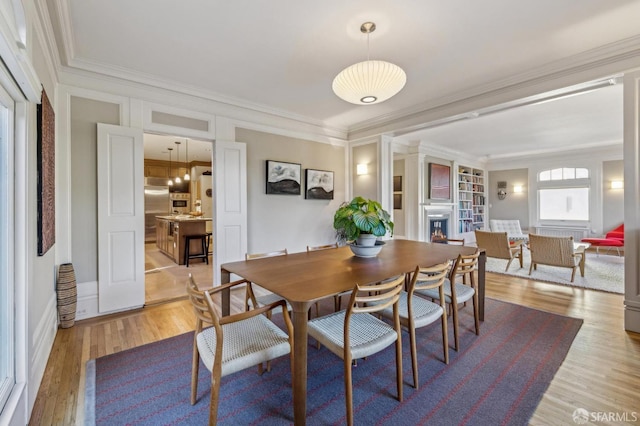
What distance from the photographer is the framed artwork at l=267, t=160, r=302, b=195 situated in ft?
13.8

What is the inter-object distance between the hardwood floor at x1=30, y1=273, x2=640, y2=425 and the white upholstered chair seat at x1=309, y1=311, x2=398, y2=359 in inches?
35.5

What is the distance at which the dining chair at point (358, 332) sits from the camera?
146 cm

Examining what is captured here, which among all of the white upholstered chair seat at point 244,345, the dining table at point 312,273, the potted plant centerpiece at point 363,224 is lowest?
the white upholstered chair seat at point 244,345

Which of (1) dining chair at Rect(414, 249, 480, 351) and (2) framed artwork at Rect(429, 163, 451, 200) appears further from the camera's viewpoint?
(2) framed artwork at Rect(429, 163, 451, 200)

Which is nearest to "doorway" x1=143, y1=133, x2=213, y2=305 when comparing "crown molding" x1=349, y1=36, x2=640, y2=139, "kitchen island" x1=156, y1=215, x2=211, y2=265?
"kitchen island" x1=156, y1=215, x2=211, y2=265

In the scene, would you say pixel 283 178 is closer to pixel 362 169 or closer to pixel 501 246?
pixel 362 169

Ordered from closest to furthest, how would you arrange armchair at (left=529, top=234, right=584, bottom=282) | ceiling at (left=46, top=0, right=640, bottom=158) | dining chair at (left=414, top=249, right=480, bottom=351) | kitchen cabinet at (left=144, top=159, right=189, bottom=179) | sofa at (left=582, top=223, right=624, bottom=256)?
ceiling at (left=46, top=0, right=640, bottom=158) < dining chair at (left=414, top=249, right=480, bottom=351) < armchair at (left=529, top=234, right=584, bottom=282) < sofa at (left=582, top=223, right=624, bottom=256) < kitchen cabinet at (left=144, top=159, right=189, bottom=179)

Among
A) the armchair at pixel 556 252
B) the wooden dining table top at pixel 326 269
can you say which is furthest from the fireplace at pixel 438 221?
the wooden dining table top at pixel 326 269

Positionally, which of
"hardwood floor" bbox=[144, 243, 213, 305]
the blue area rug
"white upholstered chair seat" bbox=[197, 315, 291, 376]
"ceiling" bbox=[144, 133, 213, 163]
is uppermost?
"ceiling" bbox=[144, 133, 213, 163]

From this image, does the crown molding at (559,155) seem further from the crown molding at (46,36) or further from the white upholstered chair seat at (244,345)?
the crown molding at (46,36)

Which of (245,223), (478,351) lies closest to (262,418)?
(478,351)

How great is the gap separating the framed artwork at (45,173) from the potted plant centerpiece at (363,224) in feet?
6.91

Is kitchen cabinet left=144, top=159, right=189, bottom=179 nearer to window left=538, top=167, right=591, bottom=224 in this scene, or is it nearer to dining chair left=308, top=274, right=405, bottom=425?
dining chair left=308, top=274, right=405, bottom=425

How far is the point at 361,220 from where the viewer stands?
7.39 feet
